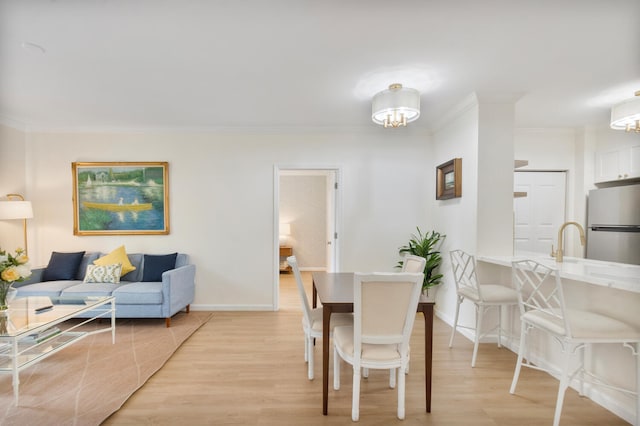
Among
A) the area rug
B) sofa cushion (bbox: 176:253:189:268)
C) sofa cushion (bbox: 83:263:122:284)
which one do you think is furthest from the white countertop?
sofa cushion (bbox: 83:263:122:284)

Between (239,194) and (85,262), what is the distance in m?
2.19

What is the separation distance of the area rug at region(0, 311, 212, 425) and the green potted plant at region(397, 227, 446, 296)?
2.86 metres

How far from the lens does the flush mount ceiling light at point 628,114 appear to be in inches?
102

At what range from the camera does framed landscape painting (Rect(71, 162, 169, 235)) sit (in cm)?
405

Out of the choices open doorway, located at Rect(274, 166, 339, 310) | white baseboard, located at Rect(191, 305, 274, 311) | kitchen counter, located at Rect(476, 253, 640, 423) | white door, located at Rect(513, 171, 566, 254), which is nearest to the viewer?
kitchen counter, located at Rect(476, 253, 640, 423)

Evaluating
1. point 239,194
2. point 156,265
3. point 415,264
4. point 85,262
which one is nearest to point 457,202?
point 415,264

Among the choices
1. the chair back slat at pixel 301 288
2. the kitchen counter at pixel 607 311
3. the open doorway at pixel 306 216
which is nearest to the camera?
the kitchen counter at pixel 607 311

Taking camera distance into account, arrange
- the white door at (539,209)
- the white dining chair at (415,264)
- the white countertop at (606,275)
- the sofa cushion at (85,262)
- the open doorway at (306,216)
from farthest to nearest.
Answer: the open doorway at (306,216), the white door at (539,209), the sofa cushion at (85,262), the white dining chair at (415,264), the white countertop at (606,275)

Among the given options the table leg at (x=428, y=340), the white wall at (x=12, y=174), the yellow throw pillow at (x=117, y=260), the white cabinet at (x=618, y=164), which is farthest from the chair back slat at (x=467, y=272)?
the white wall at (x=12, y=174)

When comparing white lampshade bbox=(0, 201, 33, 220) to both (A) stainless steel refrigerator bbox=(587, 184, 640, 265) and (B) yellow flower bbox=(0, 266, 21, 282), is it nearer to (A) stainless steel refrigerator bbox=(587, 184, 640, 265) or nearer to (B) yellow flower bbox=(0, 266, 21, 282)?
(B) yellow flower bbox=(0, 266, 21, 282)

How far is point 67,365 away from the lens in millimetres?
2504

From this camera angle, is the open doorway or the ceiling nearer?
the ceiling

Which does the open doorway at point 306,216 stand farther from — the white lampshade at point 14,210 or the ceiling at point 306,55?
the white lampshade at point 14,210

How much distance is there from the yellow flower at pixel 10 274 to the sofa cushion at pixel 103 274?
1285 millimetres
